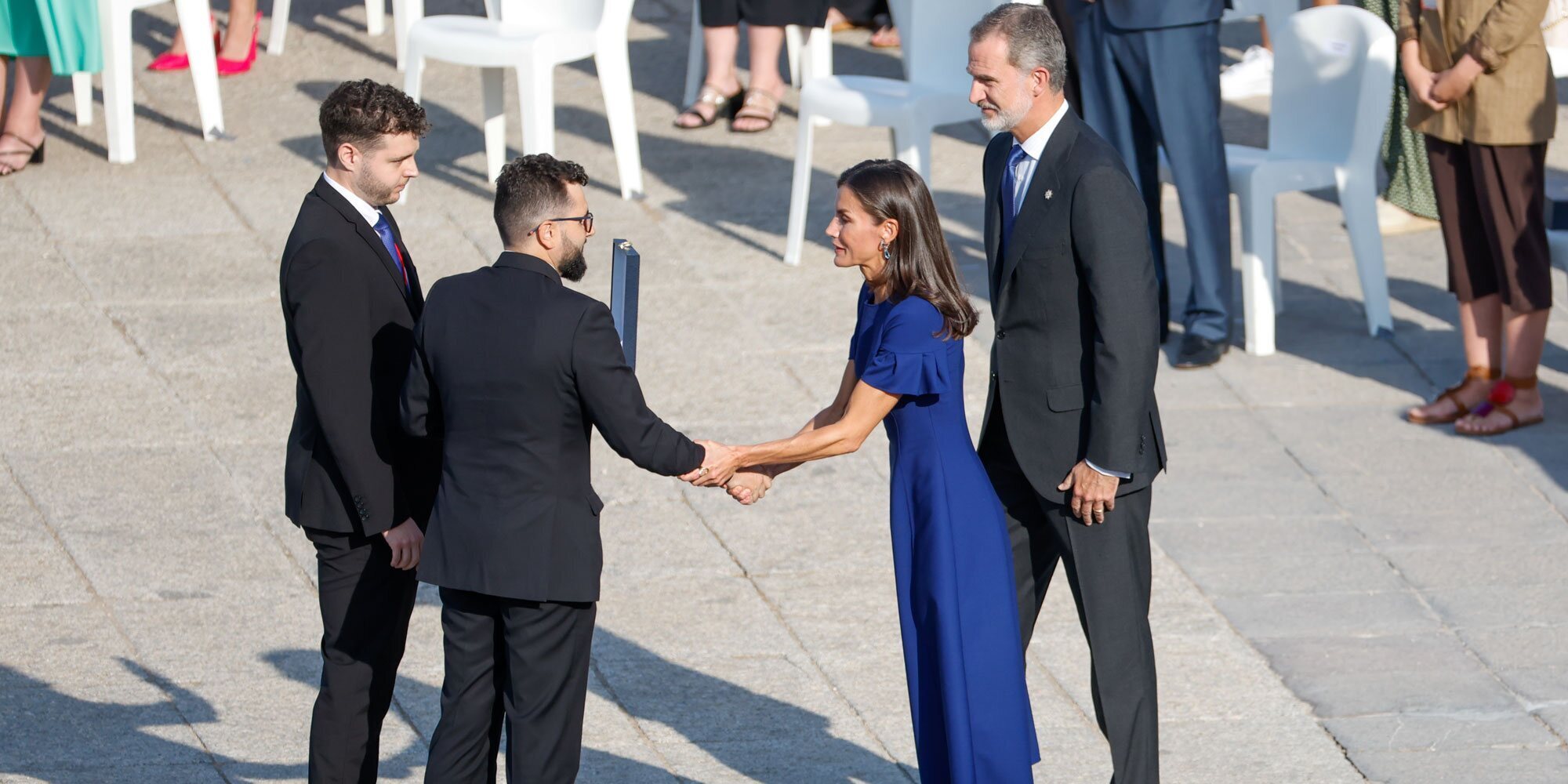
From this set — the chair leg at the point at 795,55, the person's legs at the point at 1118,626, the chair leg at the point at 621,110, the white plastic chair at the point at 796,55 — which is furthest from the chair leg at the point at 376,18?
the person's legs at the point at 1118,626

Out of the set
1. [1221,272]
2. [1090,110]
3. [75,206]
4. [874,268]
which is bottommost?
[75,206]

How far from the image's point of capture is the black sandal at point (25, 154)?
8.91 metres

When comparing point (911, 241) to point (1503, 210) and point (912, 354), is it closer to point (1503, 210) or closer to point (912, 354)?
point (912, 354)

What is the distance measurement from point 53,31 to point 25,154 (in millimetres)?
627

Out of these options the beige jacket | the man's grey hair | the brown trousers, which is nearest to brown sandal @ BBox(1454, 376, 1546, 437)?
the brown trousers

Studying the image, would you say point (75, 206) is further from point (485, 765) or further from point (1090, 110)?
point (485, 765)

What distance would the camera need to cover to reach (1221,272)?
25.0 feet

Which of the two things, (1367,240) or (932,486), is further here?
(1367,240)

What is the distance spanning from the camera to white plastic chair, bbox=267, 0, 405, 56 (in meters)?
10.3

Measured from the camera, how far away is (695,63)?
33.4 feet

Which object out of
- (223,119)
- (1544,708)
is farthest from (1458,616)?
(223,119)

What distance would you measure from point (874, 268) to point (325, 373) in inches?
43.6

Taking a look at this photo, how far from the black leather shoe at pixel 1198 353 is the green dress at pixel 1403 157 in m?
1.98

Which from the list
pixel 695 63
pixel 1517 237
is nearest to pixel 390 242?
pixel 1517 237
